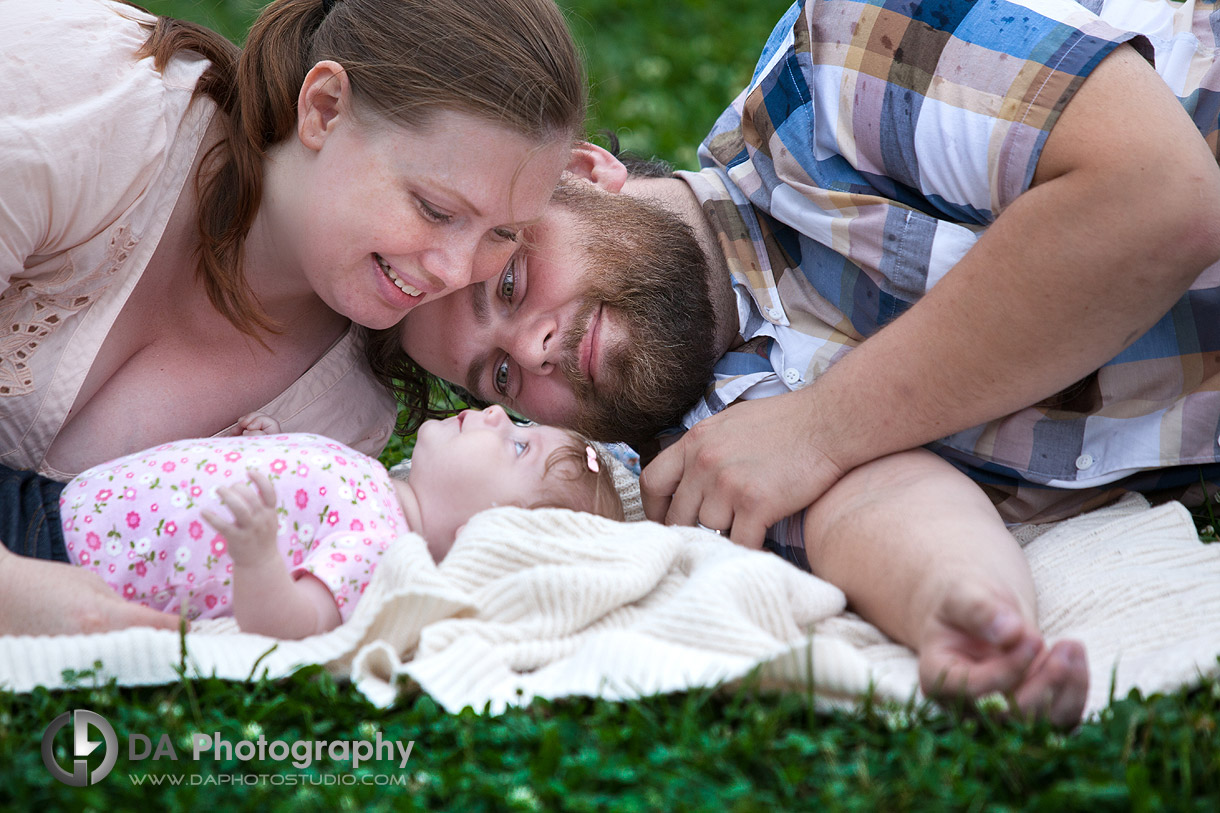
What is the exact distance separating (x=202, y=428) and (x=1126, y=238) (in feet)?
7.70

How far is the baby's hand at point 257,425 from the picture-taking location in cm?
288

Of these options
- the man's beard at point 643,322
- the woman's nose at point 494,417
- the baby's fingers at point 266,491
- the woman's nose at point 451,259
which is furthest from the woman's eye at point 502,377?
the baby's fingers at point 266,491

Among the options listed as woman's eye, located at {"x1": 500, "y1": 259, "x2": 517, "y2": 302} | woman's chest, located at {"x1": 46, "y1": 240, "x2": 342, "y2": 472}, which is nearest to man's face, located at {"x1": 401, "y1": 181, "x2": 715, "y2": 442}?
woman's eye, located at {"x1": 500, "y1": 259, "x2": 517, "y2": 302}

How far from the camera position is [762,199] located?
2.87 m

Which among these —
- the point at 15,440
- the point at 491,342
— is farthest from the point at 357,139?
the point at 15,440

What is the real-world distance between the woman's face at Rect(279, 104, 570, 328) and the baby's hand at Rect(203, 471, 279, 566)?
767 millimetres

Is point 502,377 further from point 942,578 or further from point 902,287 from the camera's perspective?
point 942,578

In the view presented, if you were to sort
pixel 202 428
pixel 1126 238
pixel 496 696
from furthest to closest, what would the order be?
pixel 202 428
pixel 1126 238
pixel 496 696

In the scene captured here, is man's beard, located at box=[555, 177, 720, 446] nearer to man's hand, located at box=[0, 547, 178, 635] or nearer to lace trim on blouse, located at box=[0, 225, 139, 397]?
lace trim on blouse, located at box=[0, 225, 139, 397]

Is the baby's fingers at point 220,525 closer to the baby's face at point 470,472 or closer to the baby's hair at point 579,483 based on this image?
the baby's face at point 470,472

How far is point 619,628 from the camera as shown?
197cm

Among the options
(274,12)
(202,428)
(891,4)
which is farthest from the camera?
(202,428)

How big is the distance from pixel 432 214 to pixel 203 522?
0.88 meters

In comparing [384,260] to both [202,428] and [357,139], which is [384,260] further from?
[202,428]
